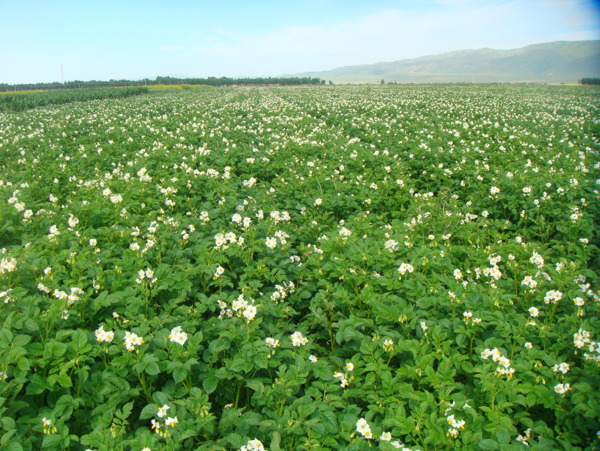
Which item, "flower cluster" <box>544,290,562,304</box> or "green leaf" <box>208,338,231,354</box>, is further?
"flower cluster" <box>544,290,562,304</box>

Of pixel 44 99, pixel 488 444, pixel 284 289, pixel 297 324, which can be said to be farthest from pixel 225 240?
pixel 44 99

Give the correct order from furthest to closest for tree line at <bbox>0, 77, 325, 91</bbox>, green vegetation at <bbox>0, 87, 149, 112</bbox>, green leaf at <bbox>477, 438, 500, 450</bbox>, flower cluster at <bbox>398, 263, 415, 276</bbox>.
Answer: tree line at <bbox>0, 77, 325, 91</bbox>
green vegetation at <bbox>0, 87, 149, 112</bbox>
flower cluster at <bbox>398, 263, 415, 276</bbox>
green leaf at <bbox>477, 438, 500, 450</bbox>

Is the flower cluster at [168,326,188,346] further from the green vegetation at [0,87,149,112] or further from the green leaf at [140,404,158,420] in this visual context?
the green vegetation at [0,87,149,112]

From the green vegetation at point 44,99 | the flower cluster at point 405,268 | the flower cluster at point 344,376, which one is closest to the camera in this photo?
the flower cluster at point 344,376

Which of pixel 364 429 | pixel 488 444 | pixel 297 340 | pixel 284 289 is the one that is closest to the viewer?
pixel 488 444

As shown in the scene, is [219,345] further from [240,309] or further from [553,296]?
[553,296]

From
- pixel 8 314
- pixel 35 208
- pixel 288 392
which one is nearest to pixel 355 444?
pixel 288 392

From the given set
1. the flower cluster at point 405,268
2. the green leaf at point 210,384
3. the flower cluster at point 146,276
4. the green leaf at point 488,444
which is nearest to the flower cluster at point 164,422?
the green leaf at point 210,384

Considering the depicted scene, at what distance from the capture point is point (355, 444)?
2.22m

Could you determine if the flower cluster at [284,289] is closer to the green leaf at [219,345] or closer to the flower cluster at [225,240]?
the flower cluster at [225,240]

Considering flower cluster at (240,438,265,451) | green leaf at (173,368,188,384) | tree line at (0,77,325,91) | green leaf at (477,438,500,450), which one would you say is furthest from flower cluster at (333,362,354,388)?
tree line at (0,77,325,91)

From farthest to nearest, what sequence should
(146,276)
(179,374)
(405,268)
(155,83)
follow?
(155,83) < (405,268) < (146,276) < (179,374)

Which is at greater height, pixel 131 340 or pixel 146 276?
pixel 146 276

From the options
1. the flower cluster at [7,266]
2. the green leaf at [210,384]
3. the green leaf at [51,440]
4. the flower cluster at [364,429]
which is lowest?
the flower cluster at [364,429]
